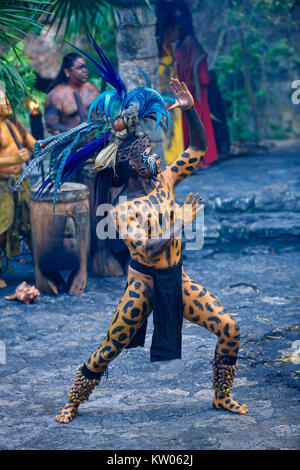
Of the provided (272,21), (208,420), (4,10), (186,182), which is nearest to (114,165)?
(208,420)

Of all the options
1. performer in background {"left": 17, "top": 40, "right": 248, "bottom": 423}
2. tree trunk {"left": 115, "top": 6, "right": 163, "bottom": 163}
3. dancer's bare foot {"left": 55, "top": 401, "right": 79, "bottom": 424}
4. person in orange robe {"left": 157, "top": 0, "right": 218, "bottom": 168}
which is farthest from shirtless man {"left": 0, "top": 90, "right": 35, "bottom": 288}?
person in orange robe {"left": 157, "top": 0, "right": 218, "bottom": 168}

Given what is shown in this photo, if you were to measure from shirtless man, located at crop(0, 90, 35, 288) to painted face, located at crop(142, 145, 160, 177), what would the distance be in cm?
295

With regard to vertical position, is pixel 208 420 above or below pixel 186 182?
below

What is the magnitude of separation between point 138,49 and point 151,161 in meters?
3.82

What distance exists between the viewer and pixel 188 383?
183 inches

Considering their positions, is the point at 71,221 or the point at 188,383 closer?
the point at 188,383

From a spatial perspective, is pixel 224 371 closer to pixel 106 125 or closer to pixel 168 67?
pixel 106 125

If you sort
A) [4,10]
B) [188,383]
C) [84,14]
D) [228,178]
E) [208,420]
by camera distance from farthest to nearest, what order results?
[228,178] → [84,14] → [4,10] → [188,383] → [208,420]

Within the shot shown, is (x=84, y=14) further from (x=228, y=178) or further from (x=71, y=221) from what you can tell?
(x=228, y=178)

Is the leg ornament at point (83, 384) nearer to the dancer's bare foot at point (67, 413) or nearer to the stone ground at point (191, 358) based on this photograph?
the dancer's bare foot at point (67, 413)

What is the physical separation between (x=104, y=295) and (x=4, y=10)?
2707 mm

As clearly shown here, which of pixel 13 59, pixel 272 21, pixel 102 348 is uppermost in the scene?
pixel 272 21

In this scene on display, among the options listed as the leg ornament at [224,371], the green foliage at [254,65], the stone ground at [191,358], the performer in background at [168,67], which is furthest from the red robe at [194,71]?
the leg ornament at [224,371]

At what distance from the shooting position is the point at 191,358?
16.6 ft
